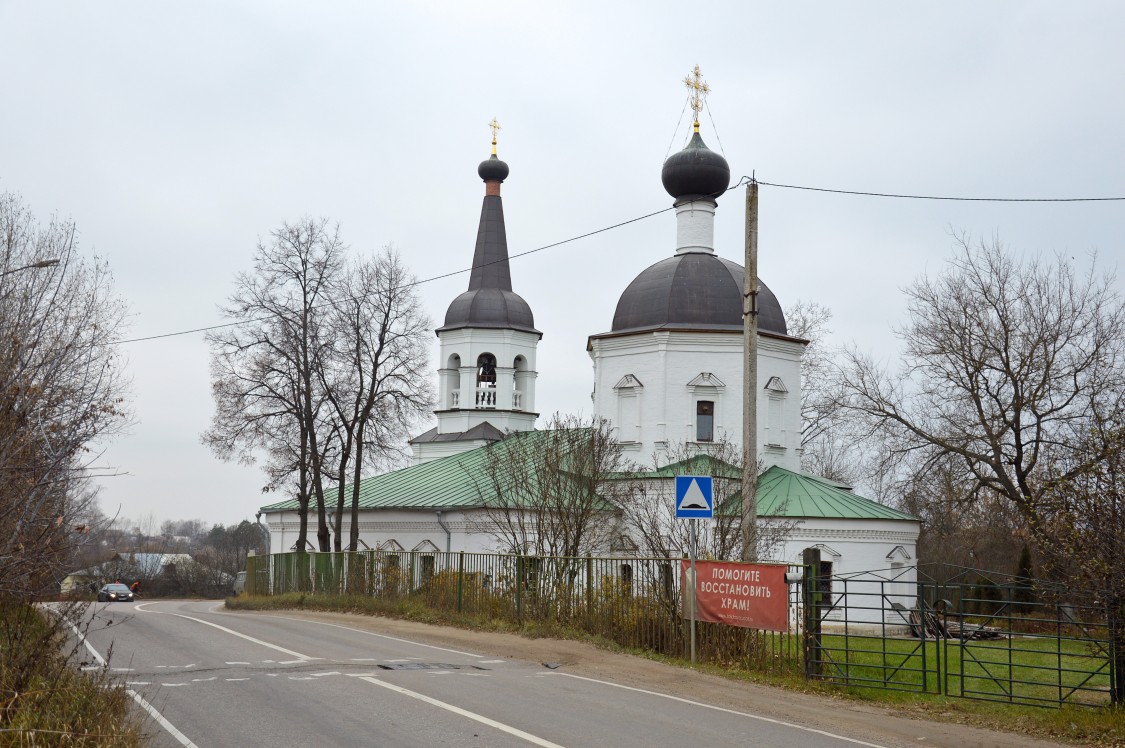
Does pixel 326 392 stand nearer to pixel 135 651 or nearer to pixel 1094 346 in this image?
pixel 135 651

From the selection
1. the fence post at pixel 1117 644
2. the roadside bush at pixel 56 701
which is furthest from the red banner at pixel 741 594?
the roadside bush at pixel 56 701

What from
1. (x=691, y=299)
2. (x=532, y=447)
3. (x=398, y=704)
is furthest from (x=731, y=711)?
(x=691, y=299)

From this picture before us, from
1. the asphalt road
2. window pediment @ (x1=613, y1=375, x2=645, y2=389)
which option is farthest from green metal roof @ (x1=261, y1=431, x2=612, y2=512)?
the asphalt road

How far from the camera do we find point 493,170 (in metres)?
45.9

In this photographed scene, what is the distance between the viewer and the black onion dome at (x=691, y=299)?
32031 mm

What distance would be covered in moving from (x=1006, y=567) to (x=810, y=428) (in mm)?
10119

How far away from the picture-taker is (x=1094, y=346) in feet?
98.5

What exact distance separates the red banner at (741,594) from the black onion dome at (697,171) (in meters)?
20.8

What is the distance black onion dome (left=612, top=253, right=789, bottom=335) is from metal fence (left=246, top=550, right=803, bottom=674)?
11478 millimetres

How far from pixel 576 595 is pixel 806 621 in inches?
219

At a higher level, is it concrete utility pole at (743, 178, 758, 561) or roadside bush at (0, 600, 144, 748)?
concrete utility pole at (743, 178, 758, 561)

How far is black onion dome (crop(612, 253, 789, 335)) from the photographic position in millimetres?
32031

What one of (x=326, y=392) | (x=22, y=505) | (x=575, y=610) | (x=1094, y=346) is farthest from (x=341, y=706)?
(x=1094, y=346)

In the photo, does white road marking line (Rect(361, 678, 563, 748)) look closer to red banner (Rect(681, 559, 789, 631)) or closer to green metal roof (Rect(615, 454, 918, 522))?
red banner (Rect(681, 559, 789, 631))
